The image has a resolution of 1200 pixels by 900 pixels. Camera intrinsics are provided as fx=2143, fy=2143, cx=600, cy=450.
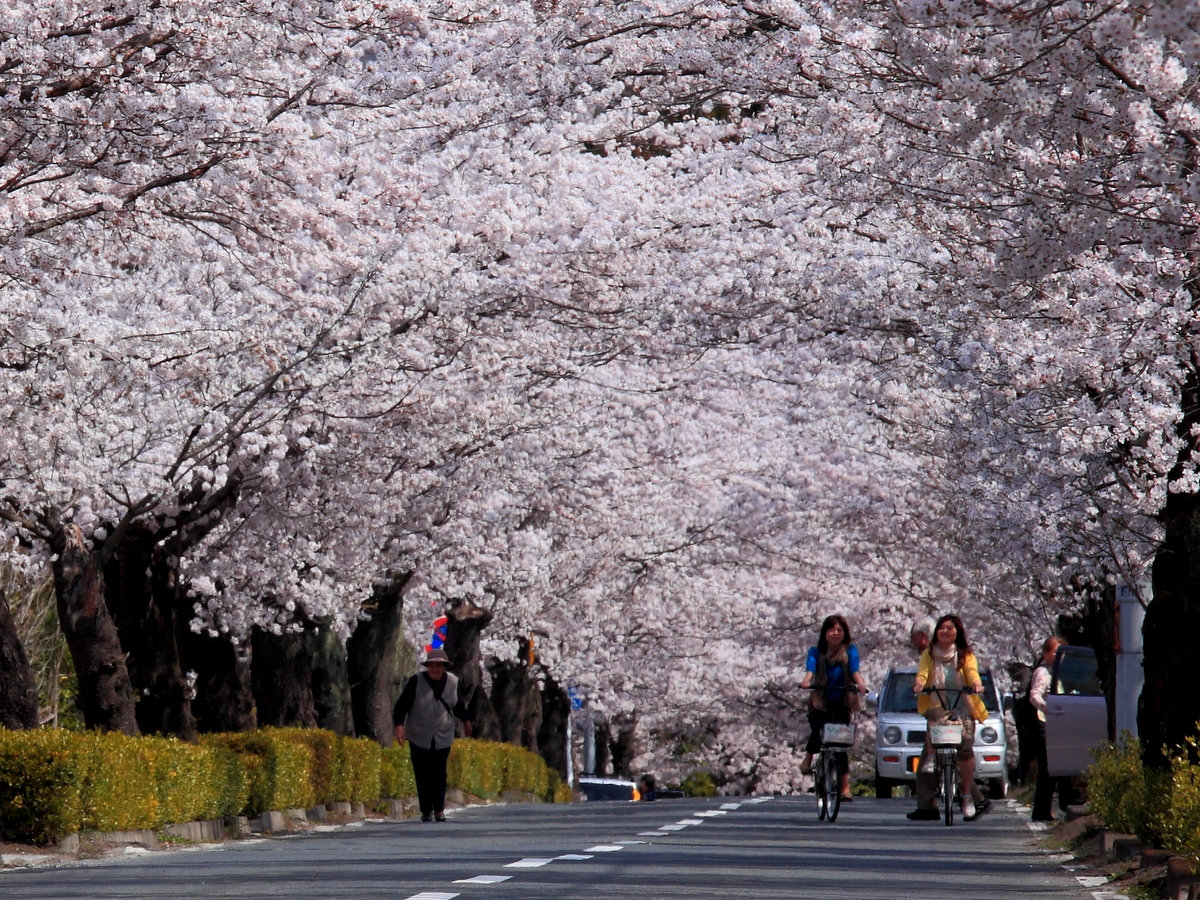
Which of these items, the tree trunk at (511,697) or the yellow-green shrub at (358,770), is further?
the tree trunk at (511,697)

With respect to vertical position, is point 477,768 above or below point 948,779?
below

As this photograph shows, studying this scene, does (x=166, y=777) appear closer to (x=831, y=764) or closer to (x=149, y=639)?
(x=149, y=639)

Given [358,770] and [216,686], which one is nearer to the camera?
[358,770]

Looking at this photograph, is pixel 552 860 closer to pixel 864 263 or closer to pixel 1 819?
pixel 1 819

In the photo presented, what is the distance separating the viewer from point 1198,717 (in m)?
15.1

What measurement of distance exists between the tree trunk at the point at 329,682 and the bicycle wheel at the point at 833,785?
10536 millimetres

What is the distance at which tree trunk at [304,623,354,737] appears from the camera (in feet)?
100

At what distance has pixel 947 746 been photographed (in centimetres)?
1911

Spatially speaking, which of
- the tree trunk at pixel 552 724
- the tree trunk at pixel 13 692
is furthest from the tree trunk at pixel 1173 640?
the tree trunk at pixel 552 724

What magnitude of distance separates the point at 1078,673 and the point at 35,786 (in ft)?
36.9

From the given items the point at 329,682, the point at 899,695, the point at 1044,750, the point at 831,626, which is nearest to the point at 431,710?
the point at 831,626

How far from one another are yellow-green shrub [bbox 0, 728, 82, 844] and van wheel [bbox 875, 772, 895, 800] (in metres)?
18.6

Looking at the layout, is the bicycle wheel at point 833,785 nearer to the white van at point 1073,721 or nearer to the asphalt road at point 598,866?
the asphalt road at point 598,866

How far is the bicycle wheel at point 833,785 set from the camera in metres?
20.8
